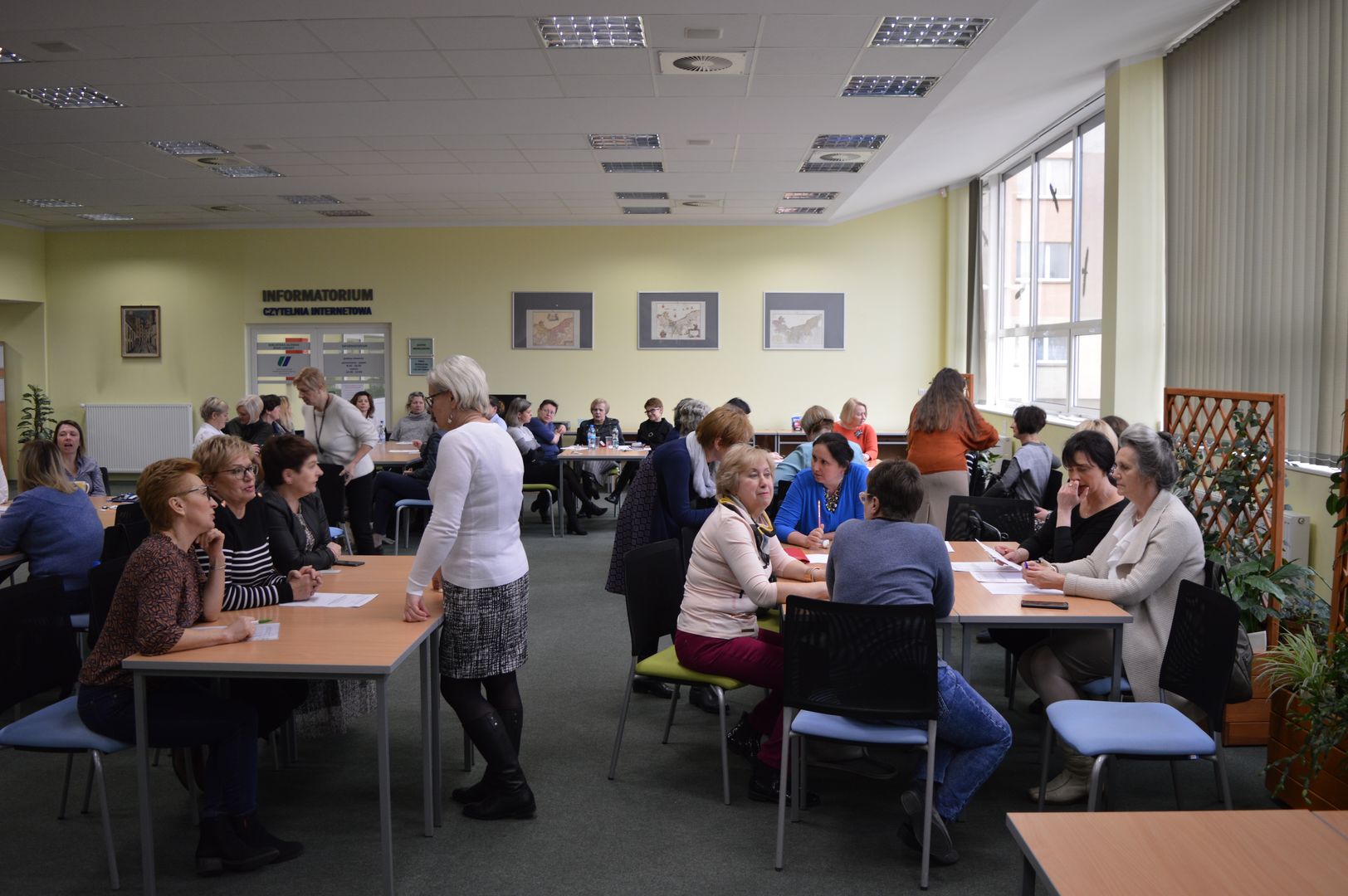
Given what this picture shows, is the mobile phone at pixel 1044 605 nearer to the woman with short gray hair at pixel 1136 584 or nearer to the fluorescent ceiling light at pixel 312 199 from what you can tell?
the woman with short gray hair at pixel 1136 584

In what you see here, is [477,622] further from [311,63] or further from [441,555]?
[311,63]

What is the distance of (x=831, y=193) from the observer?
436 inches

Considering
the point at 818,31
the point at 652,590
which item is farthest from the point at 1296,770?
the point at 818,31

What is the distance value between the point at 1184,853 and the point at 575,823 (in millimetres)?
2159

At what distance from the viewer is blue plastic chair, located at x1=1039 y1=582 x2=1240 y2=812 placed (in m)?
2.95

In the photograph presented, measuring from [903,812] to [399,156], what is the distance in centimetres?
741

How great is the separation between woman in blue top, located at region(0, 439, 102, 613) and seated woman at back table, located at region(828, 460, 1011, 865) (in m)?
3.49

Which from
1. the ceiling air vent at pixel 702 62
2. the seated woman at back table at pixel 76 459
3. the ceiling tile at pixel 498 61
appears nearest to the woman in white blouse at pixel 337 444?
the seated woman at back table at pixel 76 459

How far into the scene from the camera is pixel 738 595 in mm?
3627

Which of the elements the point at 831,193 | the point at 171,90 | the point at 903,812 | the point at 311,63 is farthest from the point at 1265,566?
the point at 831,193

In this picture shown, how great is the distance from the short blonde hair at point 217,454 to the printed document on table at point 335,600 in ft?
1.73

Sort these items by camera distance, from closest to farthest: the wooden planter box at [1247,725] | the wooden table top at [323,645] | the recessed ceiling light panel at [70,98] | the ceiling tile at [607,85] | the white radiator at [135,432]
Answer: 1. the wooden table top at [323,645]
2. the wooden planter box at [1247,725]
3. the ceiling tile at [607,85]
4. the recessed ceiling light panel at [70,98]
5. the white radiator at [135,432]

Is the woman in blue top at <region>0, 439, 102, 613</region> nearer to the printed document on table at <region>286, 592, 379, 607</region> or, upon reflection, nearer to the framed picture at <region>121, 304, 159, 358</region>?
the printed document on table at <region>286, 592, 379, 607</region>

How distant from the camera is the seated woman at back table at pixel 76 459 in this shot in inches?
264
